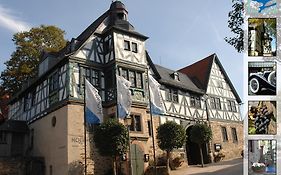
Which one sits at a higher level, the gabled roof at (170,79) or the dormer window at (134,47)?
the dormer window at (134,47)

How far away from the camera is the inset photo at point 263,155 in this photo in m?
10.2

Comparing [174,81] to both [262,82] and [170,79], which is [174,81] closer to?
[170,79]

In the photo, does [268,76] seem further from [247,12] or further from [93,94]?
[93,94]

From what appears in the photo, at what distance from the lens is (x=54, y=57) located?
1029 inches

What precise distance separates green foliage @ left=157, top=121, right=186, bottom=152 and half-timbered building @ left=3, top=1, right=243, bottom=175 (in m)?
1.17

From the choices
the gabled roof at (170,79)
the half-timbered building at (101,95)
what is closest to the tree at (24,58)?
the half-timbered building at (101,95)

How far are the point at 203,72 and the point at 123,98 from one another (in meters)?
15.5

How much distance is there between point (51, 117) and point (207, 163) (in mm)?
13279

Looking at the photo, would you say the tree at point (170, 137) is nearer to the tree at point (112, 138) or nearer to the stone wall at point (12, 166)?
the tree at point (112, 138)

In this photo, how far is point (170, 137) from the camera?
2177cm

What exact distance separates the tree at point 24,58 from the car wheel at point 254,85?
2430cm

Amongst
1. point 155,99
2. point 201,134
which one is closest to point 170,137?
point 155,99

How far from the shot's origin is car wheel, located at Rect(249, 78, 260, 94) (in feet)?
33.1

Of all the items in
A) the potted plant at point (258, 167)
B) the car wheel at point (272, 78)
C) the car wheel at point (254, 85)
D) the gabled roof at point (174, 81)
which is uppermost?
the gabled roof at point (174, 81)
